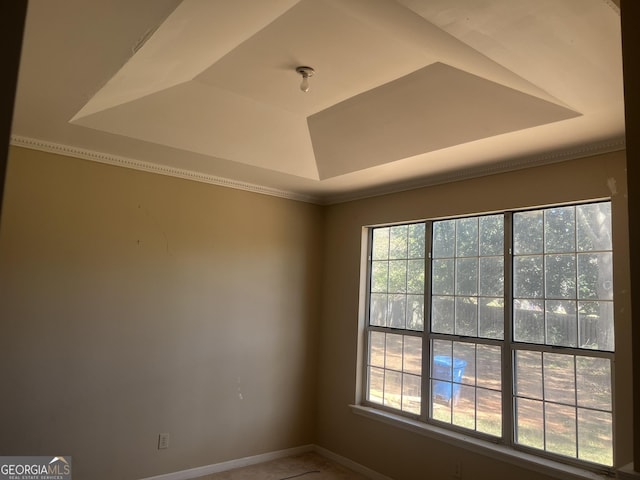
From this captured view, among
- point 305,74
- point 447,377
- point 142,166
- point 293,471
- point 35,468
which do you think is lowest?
point 293,471

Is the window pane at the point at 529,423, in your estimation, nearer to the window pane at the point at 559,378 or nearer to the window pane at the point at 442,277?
the window pane at the point at 559,378

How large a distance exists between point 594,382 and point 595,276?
0.67 metres

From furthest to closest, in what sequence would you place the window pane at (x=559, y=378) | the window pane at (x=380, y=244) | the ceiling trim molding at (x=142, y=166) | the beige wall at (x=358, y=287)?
the window pane at (x=380, y=244) → the ceiling trim molding at (x=142, y=166) → the window pane at (x=559, y=378) → the beige wall at (x=358, y=287)

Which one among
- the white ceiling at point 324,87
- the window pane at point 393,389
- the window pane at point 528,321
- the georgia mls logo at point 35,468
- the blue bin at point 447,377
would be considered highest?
the white ceiling at point 324,87

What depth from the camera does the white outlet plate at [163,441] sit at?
144 inches

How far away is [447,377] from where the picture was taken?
3.65 metres

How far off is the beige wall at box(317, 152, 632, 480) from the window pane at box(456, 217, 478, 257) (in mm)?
120

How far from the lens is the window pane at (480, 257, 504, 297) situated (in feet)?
11.1

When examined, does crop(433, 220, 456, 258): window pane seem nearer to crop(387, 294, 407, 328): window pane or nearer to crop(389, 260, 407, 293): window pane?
crop(389, 260, 407, 293): window pane

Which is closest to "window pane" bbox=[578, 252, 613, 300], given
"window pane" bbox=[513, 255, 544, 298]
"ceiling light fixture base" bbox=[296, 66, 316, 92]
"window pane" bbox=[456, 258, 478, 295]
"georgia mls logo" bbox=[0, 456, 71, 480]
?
"window pane" bbox=[513, 255, 544, 298]

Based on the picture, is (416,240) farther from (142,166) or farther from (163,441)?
(163,441)

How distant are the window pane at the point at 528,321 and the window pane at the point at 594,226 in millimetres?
508

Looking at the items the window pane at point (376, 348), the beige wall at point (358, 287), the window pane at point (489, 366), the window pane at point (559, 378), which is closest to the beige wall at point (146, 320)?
the beige wall at point (358, 287)

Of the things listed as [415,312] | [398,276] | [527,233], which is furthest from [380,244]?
[527,233]
